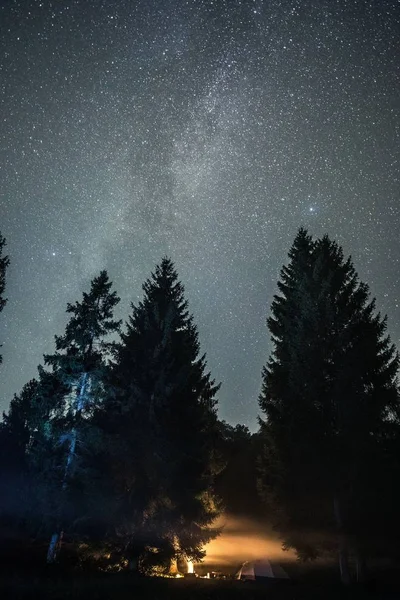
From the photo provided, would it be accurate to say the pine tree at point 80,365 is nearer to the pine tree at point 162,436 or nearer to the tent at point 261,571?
the pine tree at point 162,436

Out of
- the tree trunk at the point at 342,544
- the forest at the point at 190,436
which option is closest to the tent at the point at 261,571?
the forest at the point at 190,436

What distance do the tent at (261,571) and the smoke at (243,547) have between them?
3.02 meters

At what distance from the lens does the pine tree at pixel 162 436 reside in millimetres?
14539

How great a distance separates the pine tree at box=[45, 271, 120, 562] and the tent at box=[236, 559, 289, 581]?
1283 centimetres

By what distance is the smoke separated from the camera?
2870 cm

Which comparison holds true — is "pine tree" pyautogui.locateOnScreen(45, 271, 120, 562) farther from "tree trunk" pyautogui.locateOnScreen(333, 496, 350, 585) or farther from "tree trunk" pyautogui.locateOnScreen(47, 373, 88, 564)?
"tree trunk" pyautogui.locateOnScreen(333, 496, 350, 585)

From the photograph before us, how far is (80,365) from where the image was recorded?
1962 cm

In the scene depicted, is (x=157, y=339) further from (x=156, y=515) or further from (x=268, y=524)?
(x=268, y=524)

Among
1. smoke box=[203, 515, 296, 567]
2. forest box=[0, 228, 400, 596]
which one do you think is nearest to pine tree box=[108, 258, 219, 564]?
forest box=[0, 228, 400, 596]

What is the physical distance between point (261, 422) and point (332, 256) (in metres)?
10.3

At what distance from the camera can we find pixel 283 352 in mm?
20266

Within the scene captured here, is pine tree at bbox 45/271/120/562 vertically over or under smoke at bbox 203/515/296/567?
over

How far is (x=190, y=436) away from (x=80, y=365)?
705 centimetres

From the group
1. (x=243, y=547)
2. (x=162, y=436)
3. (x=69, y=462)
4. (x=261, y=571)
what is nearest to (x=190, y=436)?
(x=162, y=436)
